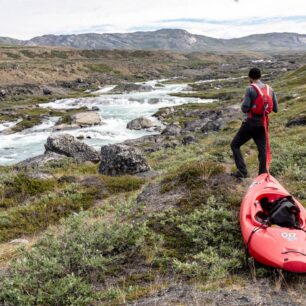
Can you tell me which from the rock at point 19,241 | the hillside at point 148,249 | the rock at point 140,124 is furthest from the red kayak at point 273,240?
the rock at point 140,124

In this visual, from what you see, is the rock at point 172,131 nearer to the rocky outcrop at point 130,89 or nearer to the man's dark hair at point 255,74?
the man's dark hair at point 255,74

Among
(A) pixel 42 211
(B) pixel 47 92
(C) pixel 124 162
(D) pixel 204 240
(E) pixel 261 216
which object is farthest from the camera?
(B) pixel 47 92

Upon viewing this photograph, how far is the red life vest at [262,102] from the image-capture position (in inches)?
387

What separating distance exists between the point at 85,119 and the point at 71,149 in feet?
72.3

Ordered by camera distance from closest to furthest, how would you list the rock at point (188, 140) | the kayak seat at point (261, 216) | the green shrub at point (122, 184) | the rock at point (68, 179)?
1. the kayak seat at point (261, 216)
2. the green shrub at point (122, 184)
3. the rock at point (68, 179)
4. the rock at point (188, 140)

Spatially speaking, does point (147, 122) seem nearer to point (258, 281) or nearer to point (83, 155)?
point (83, 155)

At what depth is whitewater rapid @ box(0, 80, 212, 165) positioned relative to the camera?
36.9 metres

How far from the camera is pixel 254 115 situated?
33.2ft

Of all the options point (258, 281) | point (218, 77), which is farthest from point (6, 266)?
point (218, 77)

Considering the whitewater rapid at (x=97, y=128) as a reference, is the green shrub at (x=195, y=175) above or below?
above

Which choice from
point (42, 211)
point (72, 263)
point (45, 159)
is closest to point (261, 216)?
point (72, 263)

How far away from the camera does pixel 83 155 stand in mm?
25641

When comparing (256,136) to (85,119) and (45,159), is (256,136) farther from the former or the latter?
(85,119)

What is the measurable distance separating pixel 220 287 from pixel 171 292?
0.75 meters
